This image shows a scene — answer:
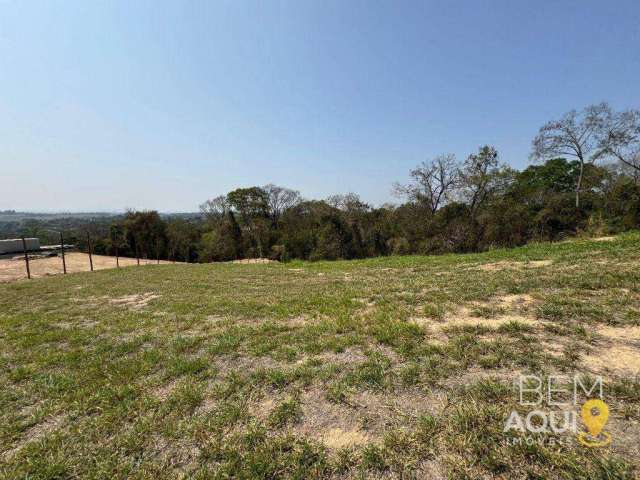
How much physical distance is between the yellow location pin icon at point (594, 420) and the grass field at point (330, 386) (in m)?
0.04

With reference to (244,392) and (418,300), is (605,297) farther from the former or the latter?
(244,392)

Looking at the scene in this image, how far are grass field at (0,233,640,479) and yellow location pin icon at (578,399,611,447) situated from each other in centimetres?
4

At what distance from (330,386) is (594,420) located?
1.88 metres

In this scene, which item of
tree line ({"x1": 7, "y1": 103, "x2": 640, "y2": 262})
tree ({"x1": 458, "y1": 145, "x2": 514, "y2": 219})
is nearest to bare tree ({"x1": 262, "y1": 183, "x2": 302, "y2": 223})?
tree line ({"x1": 7, "y1": 103, "x2": 640, "y2": 262})

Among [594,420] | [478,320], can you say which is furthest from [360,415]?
[478,320]

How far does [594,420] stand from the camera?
1771mm

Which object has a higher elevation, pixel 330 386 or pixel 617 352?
pixel 617 352

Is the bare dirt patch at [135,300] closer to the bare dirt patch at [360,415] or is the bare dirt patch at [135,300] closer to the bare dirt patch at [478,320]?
the bare dirt patch at [360,415]

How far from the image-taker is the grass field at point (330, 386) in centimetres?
166

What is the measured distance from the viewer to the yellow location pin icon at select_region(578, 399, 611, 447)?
160 centimetres

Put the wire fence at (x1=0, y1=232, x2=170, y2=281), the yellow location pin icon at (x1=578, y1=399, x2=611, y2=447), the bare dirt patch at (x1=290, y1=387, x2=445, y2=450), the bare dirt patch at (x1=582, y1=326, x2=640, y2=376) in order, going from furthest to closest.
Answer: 1. the wire fence at (x1=0, y1=232, x2=170, y2=281)
2. the bare dirt patch at (x1=582, y1=326, x2=640, y2=376)
3. the bare dirt patch at (x1=290, y1=387, x2=445, y2=450)
4. the yellow location pin icon at (x1=578, y1=399, x2=611, y2=447)

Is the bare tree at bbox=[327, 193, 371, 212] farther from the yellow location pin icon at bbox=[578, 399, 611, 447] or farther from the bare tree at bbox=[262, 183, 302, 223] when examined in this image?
the yellow location pin icon at bbox=[578, 399, 611, 447]

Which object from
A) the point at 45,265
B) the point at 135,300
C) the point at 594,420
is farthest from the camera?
the point at 45,265

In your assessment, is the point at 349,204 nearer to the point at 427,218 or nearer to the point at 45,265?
the point at 427,218
